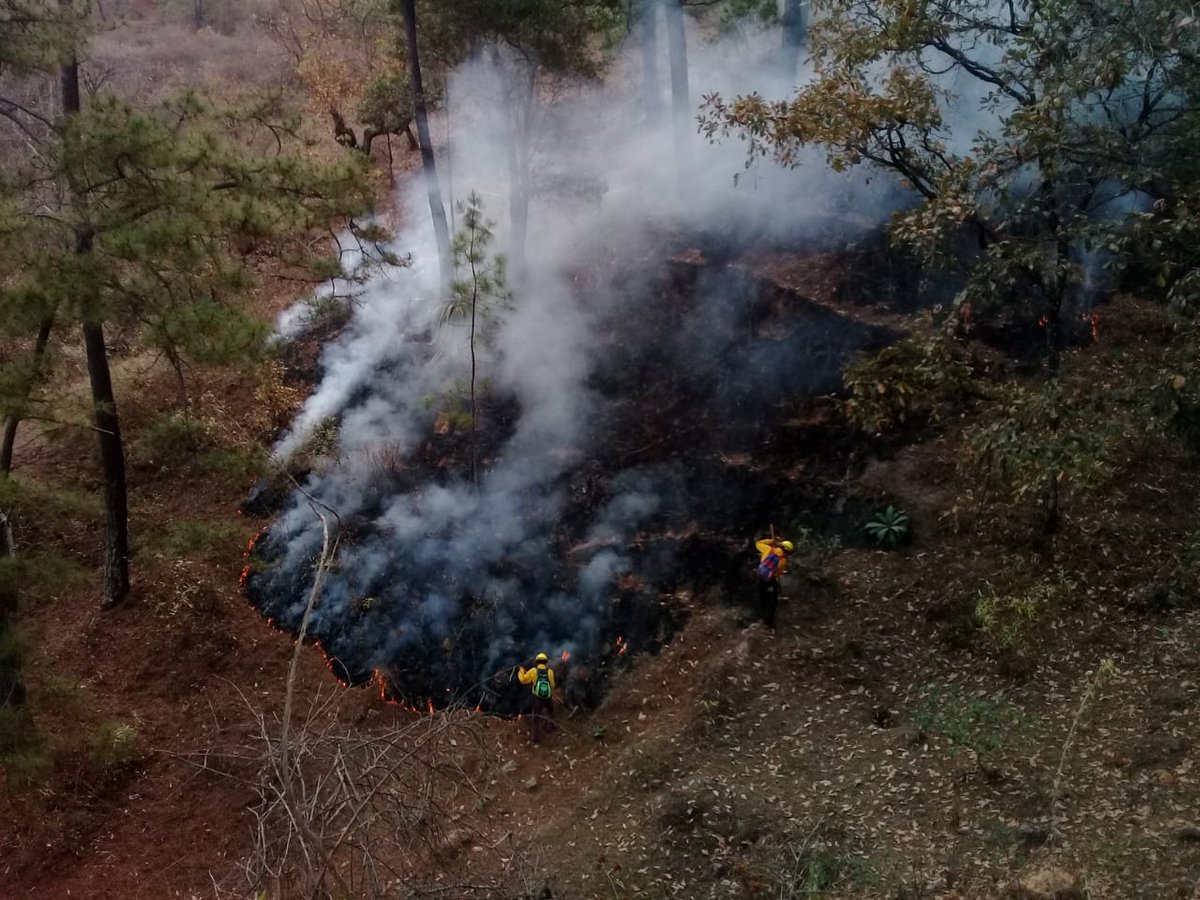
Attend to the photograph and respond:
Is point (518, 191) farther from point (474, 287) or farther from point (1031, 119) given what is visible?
point (1031, 119)

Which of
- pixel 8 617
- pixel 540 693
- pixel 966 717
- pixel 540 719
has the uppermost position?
pixel 8 617

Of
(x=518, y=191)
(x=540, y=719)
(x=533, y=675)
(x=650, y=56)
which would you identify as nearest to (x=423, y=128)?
(x=518, y=191)

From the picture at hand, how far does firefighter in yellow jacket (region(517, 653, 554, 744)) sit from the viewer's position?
8844 millimetres

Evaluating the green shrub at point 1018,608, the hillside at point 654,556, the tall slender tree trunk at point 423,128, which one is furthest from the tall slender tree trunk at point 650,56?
the green shrub at point 1018,608

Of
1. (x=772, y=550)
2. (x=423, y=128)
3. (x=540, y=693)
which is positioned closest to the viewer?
(x=540, y=693)

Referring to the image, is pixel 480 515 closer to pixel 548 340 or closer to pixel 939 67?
pixel 548 340

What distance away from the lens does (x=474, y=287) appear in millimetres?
11555

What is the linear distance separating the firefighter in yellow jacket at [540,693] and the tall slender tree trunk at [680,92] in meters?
10.5

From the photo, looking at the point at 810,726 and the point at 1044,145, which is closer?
the point at 1044,145

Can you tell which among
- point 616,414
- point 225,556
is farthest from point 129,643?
point 616,414

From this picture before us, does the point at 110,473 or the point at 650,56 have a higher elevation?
the point at 650,56

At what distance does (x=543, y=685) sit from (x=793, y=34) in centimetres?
1425

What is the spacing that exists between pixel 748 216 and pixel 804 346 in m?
3.75

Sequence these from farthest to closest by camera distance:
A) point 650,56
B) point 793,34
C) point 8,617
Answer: point 650,56, point 793,34, point 8,617
